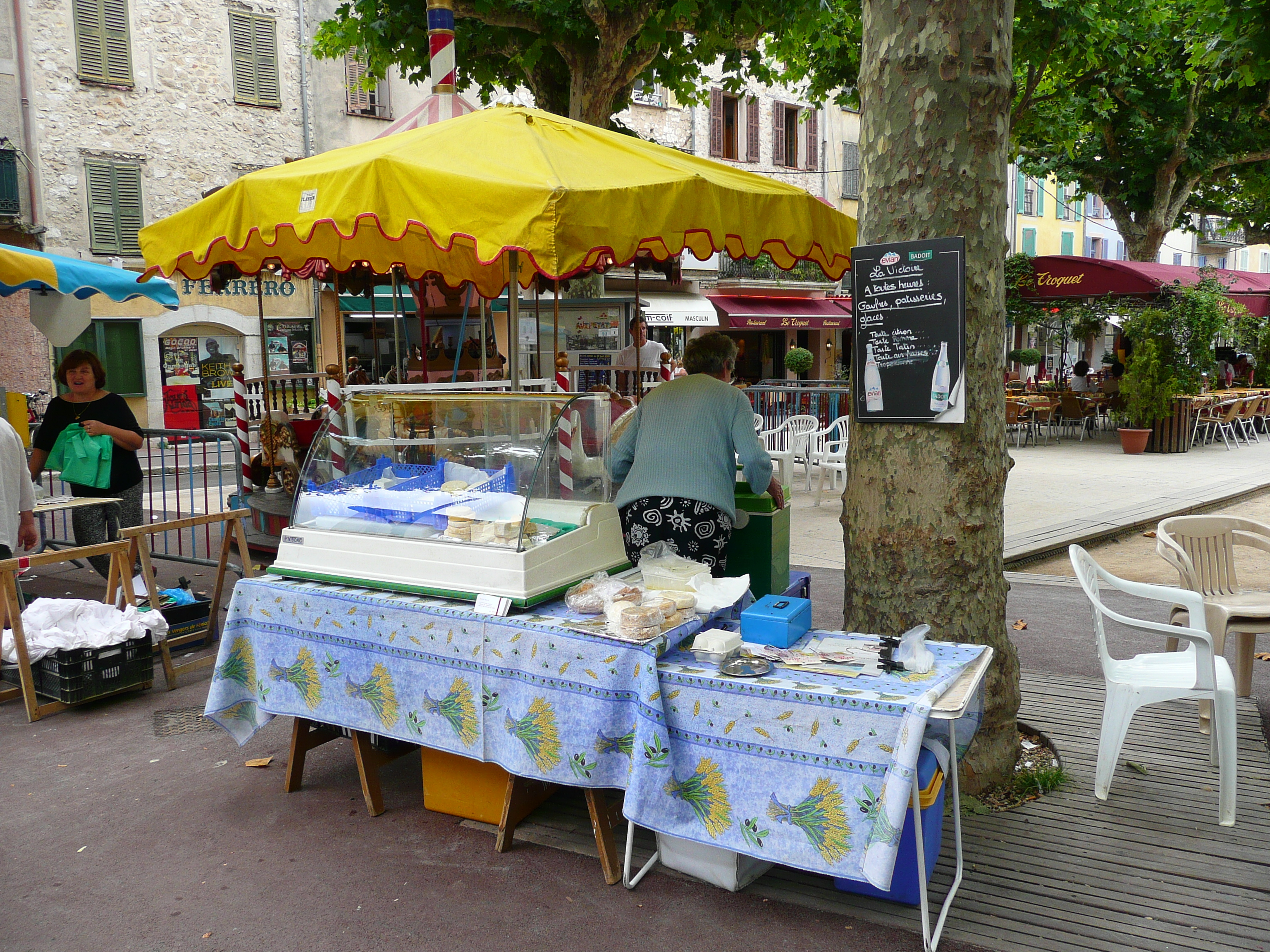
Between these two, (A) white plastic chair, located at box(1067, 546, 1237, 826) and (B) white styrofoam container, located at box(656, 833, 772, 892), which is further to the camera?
(A) white plastic chair, located at box(1067, 546, 1237, 826)

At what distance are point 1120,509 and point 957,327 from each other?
7229mm

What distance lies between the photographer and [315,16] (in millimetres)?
19594

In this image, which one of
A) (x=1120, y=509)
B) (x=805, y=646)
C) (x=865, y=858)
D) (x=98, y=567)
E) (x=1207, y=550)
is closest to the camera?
(x=865, y=858)

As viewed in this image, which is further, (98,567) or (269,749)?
(98,567)

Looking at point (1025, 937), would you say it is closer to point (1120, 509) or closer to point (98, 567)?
point (98, 567)

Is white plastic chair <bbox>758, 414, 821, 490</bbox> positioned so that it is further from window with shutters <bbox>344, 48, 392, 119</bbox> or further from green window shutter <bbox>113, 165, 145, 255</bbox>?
window with shutters <bbox>344, 48, 392, 119</bbox>

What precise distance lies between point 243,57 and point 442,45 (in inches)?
602

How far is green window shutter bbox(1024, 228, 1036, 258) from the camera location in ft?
114

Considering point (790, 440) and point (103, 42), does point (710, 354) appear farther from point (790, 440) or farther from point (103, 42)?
point (103, 42)

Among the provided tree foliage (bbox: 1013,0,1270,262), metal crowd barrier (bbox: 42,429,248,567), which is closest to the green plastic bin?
metal crowd barrier (bbox: 42,429,248,567)

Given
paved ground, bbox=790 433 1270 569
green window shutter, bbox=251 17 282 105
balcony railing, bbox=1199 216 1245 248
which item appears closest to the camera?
paved ground, bbox=790 433 1270 569

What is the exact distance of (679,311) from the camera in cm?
2311

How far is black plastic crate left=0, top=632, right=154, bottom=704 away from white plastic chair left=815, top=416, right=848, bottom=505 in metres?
6.61

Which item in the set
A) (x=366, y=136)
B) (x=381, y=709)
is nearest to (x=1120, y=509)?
(x=381, y=709)
